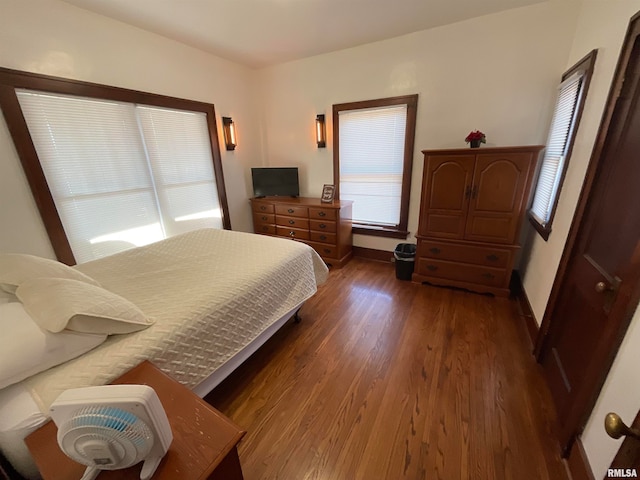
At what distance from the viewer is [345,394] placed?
157 cm

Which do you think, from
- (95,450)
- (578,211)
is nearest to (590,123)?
(578,211)

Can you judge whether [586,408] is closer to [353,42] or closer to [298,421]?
[298,421]

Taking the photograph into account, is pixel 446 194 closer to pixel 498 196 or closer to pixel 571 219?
pixel 498 196

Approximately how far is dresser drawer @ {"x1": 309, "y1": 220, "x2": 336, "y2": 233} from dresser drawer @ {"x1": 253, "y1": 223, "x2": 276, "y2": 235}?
680 mm

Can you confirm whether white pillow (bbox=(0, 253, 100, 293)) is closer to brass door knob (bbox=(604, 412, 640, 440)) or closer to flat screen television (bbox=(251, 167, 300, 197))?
brass door knob (bbox=(604, 412, 640, 440))

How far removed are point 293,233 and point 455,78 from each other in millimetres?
2537

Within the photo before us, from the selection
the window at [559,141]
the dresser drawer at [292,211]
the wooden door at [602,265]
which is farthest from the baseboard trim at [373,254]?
the wooden door at [602,265]

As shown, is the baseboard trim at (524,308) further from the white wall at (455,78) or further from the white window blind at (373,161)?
the white window blind at (373,161)

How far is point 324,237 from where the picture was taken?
3.29 m

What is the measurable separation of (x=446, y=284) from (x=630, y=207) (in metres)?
1.78

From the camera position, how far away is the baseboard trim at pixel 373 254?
3.45 metres

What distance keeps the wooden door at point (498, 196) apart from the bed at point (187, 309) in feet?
→ 5.22

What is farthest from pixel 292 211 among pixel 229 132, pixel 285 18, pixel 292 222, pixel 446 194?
pixel 285 18

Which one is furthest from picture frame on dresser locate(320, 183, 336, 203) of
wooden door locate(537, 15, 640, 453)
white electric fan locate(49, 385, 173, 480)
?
white electric fan locate(49, 385, 173, 480)
